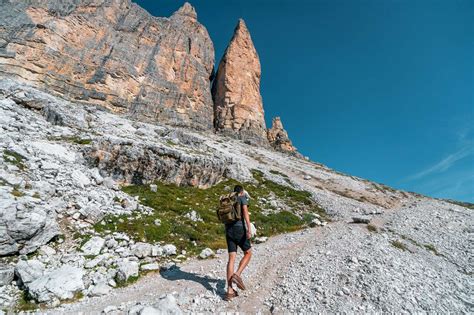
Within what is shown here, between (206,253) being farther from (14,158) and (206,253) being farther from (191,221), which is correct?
(14,158)

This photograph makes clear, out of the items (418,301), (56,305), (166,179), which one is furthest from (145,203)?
(418,301)

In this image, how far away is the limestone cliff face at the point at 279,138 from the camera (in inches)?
3468

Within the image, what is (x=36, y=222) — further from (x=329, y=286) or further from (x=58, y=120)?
(x=58, y=120)

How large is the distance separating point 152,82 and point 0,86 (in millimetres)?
50421

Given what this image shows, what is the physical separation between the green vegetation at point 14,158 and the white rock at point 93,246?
234 inches

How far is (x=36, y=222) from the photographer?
8.82 m

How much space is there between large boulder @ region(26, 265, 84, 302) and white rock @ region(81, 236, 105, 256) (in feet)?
4.51

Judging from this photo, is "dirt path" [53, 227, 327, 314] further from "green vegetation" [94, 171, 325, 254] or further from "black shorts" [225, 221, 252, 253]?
"green vegetation" [94, 171, 325, 254]

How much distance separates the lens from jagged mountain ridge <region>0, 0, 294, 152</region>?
55688 millimetres

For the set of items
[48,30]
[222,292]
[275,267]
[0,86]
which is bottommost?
[222,292]

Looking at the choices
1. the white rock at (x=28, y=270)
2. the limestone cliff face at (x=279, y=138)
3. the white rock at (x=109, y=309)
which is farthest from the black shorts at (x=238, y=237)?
the limestone cliff face at (x=279, y=138)

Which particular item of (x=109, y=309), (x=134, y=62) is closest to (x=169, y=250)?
(x=109, y=309)

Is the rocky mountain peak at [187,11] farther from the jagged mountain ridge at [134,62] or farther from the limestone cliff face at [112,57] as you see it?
the limestone cliff face at [112,57]

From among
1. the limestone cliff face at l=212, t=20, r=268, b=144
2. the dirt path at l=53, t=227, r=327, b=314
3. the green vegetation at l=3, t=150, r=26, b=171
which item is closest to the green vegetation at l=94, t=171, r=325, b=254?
the dirt path at l=53, t=227, r=327, b=314
